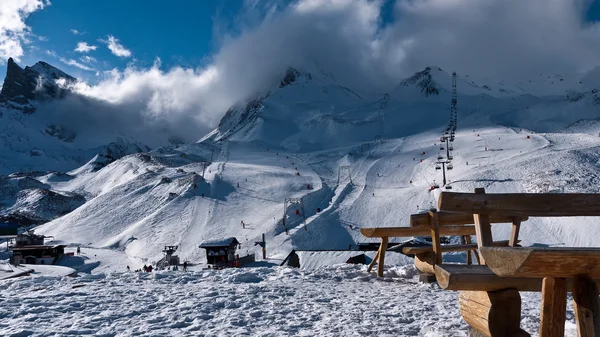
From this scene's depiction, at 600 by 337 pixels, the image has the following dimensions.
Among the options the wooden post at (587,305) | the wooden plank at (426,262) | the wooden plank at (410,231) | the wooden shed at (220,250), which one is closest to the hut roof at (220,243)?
the wooden shed at (220,250)

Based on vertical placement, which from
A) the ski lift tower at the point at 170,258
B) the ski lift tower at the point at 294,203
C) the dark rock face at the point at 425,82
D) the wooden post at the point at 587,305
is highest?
the dark rock face at the point at 425,82

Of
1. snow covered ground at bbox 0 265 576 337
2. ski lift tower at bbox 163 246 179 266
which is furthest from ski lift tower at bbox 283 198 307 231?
snow covered ground at bbox 0 265 576 337

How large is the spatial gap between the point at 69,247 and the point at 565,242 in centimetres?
4915

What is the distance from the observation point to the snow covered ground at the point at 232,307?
22.0ft

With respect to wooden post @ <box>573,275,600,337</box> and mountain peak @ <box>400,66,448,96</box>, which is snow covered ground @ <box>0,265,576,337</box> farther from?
mountain peak @ <box>400,66,448,96</box>

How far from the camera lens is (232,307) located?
8.18 metres

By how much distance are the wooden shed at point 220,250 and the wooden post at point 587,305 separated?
1451 inches

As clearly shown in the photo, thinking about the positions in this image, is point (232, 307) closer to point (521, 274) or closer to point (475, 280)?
point (475, 280)

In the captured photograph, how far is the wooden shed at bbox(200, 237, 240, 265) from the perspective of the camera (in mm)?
39312

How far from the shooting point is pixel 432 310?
25.4ft

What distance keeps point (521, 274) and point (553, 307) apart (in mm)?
697

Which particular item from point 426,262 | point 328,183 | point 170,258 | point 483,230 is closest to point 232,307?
point 426,262

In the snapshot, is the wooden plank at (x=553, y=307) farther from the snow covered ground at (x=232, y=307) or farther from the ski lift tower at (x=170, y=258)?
the ski lift tower at (x=170, y=258)

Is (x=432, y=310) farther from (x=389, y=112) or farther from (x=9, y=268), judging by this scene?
(x=389, y=112)
